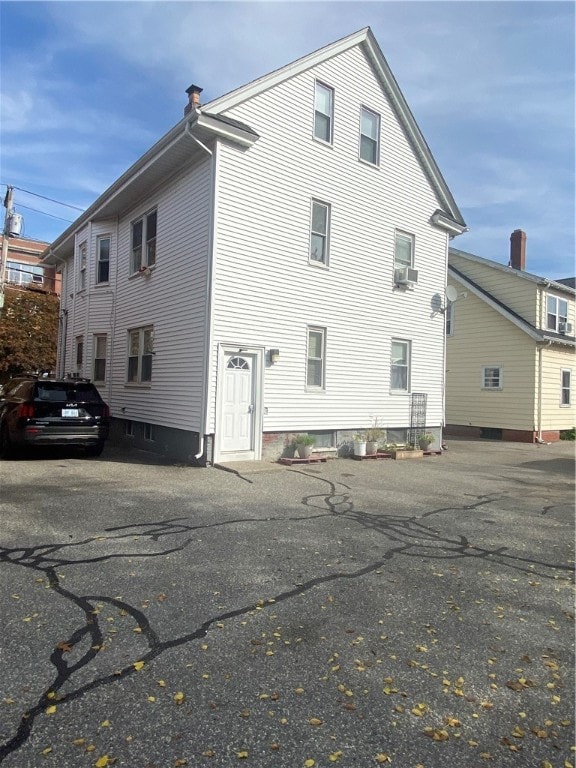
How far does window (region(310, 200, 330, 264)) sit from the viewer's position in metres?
12.9

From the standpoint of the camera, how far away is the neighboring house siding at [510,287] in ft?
67.6

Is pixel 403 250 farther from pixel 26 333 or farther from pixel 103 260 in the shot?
pixel 26 333

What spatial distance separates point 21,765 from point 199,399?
8700 millimetres

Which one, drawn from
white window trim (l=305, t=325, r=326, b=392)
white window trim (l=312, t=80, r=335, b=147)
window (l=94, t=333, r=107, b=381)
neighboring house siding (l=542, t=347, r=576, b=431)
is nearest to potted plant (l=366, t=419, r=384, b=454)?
white window trim (l=305, t=325, r=326, b=392)

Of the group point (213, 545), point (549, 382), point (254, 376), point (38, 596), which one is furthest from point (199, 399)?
point (549, 382)

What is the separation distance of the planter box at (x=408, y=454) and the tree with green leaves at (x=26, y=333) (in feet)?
65.6

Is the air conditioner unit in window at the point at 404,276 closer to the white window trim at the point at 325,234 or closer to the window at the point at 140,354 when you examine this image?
the white window trim at the point at 325,234

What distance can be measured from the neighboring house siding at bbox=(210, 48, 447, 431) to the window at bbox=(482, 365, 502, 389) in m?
6.24

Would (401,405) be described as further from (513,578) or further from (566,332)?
(566,332)

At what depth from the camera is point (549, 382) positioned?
67.6 feet

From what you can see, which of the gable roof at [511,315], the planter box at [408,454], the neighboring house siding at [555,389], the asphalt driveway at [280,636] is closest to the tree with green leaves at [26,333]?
the planter box at [408,454]

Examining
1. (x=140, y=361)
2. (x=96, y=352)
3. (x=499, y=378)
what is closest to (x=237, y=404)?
(x=140, y=361)

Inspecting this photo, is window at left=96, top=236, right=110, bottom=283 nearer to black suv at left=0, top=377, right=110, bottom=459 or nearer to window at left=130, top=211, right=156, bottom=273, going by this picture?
window at left=130, top=211, right=156, bottom=273

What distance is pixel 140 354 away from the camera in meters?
13.9
